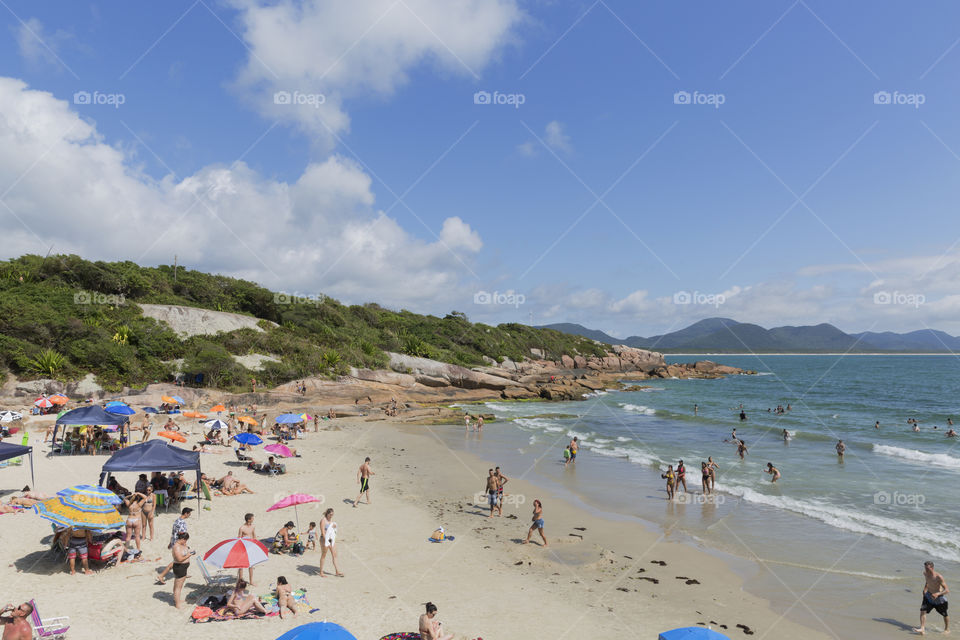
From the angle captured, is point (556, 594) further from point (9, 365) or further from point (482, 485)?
point (9, 365)

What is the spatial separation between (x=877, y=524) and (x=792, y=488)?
4726 mm

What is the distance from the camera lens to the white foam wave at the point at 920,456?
2633cm

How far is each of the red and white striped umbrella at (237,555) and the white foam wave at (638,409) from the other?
41.0m

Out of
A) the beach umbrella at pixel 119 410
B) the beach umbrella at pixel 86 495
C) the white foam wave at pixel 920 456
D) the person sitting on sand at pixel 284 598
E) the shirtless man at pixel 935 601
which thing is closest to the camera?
the person sitting on sand at pixel 284 598

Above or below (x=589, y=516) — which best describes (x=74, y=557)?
above

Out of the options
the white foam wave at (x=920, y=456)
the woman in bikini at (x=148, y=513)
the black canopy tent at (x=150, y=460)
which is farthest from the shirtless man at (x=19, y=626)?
the white foam wave at (x=920, y=456)

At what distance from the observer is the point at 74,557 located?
1017 centimetres

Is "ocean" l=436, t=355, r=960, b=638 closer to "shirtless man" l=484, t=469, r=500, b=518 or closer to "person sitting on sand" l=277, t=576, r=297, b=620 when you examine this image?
"shirtless man" l=484, t=469, r=500, b=518

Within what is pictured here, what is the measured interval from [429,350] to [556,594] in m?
55.4

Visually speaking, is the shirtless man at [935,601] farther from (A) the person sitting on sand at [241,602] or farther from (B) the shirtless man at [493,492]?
(A) the person sitting on sand at [241,602]

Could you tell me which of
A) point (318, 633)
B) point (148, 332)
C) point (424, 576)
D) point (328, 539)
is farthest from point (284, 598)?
point (148, 332)

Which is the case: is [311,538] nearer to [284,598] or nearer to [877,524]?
[284,598]

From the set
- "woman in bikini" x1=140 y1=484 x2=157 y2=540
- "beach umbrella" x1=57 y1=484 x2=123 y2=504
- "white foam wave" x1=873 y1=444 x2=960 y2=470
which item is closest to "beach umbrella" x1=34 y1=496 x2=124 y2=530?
"beach umbrella" x1=57 y1=484 x2=123 y2=504

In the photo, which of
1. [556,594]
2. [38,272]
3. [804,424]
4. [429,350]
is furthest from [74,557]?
[429,350]
